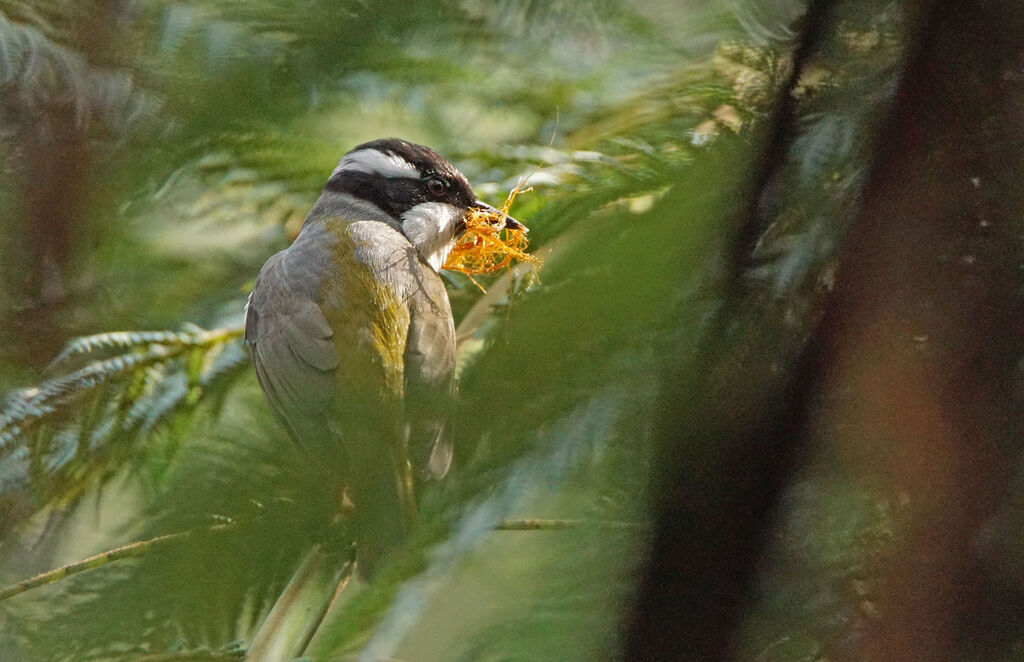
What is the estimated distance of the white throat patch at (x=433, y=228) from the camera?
312cm

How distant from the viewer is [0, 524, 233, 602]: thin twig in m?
0.89

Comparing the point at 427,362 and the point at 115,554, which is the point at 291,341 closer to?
the point at 427,362

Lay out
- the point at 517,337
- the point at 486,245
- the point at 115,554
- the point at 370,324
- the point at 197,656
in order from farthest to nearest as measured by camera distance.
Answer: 1. the point at 486,245
2. the point at 370,324
3. the point at 197,656
4. the point at 115,554
5. the point at 517,337

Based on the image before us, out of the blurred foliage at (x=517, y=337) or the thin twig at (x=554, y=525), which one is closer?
the blurred foliage at (x=517, y=337)

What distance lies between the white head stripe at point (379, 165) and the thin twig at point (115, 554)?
1.74 m

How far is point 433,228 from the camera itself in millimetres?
3186

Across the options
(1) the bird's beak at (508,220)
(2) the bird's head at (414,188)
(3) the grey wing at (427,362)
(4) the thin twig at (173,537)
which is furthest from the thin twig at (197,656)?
(2) the bird's head at (414,188)

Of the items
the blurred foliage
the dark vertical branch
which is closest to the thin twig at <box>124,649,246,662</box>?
the blurred foliage

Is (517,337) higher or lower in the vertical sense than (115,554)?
higher

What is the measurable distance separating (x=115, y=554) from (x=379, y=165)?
2.25 meters

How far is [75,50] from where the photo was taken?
2.85 meters

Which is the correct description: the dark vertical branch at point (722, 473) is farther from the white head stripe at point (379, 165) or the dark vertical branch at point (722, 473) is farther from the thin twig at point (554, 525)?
the white head stripe at point (379, 165)

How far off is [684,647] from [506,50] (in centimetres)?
139

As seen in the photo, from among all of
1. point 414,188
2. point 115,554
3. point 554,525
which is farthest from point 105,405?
point 554,525
